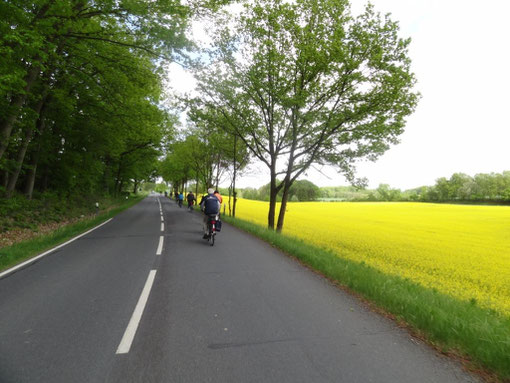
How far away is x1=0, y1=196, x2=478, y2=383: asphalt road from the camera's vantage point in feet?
8.25

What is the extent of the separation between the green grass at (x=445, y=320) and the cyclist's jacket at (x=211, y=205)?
480 centimetres

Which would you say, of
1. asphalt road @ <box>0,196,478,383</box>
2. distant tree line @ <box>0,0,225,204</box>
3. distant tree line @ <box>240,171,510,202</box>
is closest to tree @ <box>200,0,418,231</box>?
distant tree line @ <box>0,0,225,204</box>

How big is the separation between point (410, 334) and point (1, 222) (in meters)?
14.0

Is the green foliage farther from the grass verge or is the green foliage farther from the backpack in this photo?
the backpack

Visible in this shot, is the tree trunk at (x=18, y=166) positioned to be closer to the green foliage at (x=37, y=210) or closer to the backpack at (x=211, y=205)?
the green foliage at (x=37, y=210)

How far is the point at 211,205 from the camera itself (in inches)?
358

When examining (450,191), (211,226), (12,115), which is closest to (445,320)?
(211,226)

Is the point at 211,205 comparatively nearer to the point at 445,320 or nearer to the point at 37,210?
the point at 445,320

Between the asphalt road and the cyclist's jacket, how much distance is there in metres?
3.29

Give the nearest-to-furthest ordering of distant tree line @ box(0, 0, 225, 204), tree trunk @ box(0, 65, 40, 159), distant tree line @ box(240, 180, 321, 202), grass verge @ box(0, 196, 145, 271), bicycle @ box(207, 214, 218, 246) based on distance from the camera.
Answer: grass verge @ box(0, 196, 145, 271), distant tree line @ box(0, 0, 225, 204), bicycle @ box(207, 214, 218, 246), tree trunk @ box(0, 65, 40, 159), distant tree line @ box(240, 180, 321, 202)

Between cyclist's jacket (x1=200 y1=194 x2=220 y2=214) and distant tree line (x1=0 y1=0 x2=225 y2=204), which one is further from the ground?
distant tree line (x1=0 y1=0 x2=225 y2=204)

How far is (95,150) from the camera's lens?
62.8 feet

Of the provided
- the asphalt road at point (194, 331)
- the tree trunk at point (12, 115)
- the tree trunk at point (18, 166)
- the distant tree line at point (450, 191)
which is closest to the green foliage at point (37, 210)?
the tree trunk at point (18, 166)

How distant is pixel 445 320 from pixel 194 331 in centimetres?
355
